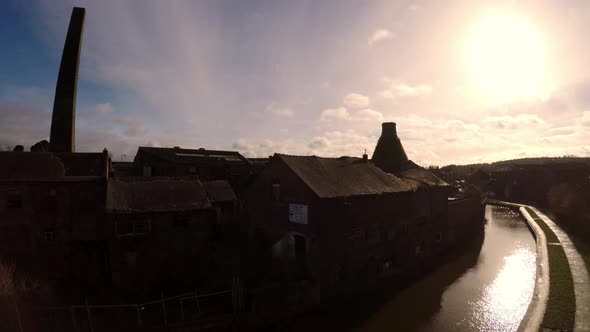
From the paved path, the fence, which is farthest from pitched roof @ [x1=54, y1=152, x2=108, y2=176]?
the paved path

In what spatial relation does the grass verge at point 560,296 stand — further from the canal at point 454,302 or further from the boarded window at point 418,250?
the boarded window at point 418,250

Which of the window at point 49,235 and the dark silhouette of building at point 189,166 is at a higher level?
the dark silhouette of building at point 189,166

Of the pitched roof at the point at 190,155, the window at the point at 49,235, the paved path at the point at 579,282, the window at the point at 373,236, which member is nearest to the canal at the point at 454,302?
the paved path at the point at 579,282

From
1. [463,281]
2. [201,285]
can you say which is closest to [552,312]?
[463,281]

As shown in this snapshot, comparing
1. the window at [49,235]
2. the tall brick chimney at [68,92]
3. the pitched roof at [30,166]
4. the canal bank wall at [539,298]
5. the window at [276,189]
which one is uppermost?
the tall brick chimney at [68,92]

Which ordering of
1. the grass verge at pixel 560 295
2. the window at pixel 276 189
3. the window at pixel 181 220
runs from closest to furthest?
1. the grass verge at pixel 560 295
2. the window at pixel 181 220
3. the window at pixel 276 189

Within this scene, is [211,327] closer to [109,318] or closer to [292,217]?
[109,318]

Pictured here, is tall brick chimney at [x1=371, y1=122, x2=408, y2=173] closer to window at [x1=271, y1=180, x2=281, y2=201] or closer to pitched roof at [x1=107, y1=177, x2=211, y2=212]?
window at [x1=271, y1=180, x2=281, y2=201]
